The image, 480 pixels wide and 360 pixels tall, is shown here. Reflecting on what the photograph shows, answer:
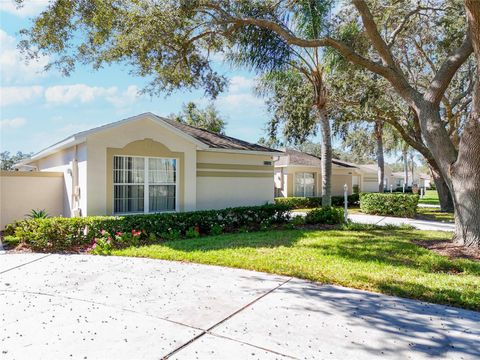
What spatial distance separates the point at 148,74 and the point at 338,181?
21.8 m

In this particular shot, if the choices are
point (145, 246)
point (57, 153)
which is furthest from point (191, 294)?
point (57, 153)

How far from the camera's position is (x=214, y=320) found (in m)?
4.42

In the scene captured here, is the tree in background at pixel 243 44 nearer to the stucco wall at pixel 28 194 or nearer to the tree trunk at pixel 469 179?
the tree trunk at pixel 469 179

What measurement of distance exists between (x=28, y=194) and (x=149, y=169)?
15.4ft

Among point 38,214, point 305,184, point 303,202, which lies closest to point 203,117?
point 305,184

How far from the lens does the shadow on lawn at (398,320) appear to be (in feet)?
12.3

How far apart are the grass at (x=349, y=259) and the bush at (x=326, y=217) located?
2505 millimetres

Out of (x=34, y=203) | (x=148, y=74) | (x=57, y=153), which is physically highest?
(x=148, y=74)

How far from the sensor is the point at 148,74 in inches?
480

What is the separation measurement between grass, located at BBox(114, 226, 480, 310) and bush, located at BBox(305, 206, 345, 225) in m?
2.51

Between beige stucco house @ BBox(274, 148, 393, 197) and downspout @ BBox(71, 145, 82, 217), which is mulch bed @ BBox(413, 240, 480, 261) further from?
beige stucco house @ BBox(274, 148, 393, 197)

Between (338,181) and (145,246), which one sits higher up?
(338,181)

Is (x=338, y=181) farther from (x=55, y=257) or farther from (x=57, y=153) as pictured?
(x=55, y=257)

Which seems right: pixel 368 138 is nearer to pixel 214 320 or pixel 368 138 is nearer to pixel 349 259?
pixel 349 259
